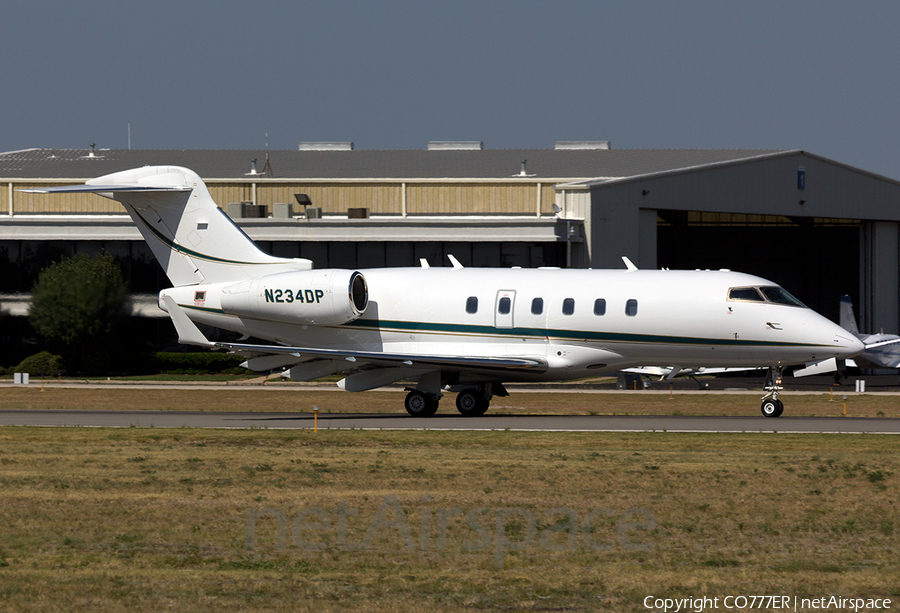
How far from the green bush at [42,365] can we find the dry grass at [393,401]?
8.15 metres

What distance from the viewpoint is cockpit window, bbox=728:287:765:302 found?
2684 cm

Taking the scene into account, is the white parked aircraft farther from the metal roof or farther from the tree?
the metal roof

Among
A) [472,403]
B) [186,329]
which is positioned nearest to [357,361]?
[472,403]

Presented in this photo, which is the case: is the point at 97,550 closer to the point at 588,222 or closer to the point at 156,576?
the point at 156,576

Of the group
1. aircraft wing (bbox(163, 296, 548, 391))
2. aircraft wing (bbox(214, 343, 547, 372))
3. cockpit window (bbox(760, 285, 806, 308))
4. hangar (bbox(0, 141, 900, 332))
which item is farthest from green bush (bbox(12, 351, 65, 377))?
cockpit window (bbox(760, 285, 806, 308))

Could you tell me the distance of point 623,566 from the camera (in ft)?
35.6

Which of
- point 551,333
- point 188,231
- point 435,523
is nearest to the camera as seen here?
point 435,523

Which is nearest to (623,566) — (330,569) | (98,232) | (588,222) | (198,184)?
(330,569)

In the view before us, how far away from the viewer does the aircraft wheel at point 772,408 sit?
27547 millimetres

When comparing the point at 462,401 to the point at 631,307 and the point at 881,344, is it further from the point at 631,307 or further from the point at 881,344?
the point at 881,344

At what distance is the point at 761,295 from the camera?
88.3 ft

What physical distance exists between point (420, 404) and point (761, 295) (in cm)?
870

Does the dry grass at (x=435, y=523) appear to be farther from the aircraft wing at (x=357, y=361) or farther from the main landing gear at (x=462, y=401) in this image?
the main landing gear at (x=462, y=401)

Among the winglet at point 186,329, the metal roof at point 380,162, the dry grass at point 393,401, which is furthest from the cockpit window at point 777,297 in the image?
the metal roof at point 380,162
